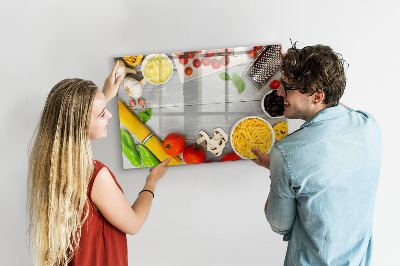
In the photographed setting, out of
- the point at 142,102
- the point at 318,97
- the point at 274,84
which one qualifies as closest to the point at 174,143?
the point at 142,102

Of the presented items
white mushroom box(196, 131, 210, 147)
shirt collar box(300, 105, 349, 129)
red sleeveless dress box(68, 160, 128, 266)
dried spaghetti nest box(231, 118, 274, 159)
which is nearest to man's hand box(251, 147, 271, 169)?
dried spaghetti nest box(231, 118, 274, 159)

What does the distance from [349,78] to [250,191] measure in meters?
0.54

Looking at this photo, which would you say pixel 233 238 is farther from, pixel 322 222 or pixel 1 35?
pixel 1 35

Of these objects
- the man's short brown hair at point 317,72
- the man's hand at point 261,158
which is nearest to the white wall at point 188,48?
the man's hand at point 261,158

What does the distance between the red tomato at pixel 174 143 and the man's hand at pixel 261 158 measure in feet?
0.83

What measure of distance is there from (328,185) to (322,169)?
5 cm

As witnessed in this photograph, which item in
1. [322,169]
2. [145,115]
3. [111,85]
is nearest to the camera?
[322,169]

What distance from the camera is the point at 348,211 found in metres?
1.04

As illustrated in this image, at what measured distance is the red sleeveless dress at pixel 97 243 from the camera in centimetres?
107

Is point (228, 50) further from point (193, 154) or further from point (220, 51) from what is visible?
point (193, 154)

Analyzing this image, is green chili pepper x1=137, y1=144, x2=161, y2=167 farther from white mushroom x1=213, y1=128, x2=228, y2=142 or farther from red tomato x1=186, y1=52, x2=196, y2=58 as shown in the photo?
red tomato x1=186, y1=52, x2=196, y2=58

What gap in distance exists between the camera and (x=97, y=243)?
109cm

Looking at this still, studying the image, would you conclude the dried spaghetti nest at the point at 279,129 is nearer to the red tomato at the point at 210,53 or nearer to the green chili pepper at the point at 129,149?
the red tomato at the point at 210,53

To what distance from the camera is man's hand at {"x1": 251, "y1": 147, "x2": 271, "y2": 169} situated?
1.31 metres
